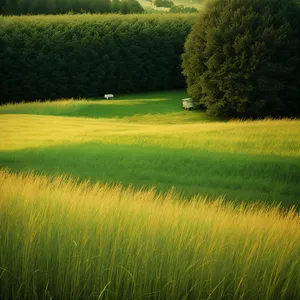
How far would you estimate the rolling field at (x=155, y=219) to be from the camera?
94.7 inches

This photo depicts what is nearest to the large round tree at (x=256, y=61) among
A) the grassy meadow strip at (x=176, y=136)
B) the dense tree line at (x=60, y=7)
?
the grassy meadow strip at (x=176, y=136)

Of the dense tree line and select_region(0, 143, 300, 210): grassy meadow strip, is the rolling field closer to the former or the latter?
select_region(0, 143, 300, 210): grassy meadow strip

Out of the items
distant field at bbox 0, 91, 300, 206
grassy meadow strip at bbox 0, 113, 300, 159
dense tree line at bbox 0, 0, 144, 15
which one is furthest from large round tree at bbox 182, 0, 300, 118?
dense tree line at bbox 0, 0, 144, 15

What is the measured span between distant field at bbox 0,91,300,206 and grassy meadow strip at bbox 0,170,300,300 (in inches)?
16.0

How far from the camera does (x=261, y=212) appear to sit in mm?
2793

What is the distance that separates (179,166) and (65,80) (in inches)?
349

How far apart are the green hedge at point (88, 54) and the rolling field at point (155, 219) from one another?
5775 millimetres

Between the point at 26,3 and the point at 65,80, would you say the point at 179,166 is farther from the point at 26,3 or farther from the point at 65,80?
the point at 26,3

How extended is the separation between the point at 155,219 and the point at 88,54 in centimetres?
1306

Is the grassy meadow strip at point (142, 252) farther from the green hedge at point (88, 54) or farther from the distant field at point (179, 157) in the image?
the green hedge at point (88, 54)

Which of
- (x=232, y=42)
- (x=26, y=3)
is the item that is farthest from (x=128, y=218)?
(x=26, y=3)

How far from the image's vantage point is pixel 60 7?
530 inches

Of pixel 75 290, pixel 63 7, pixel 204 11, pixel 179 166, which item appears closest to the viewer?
pixel 75 290

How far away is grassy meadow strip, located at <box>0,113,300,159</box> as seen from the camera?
3.34 m
